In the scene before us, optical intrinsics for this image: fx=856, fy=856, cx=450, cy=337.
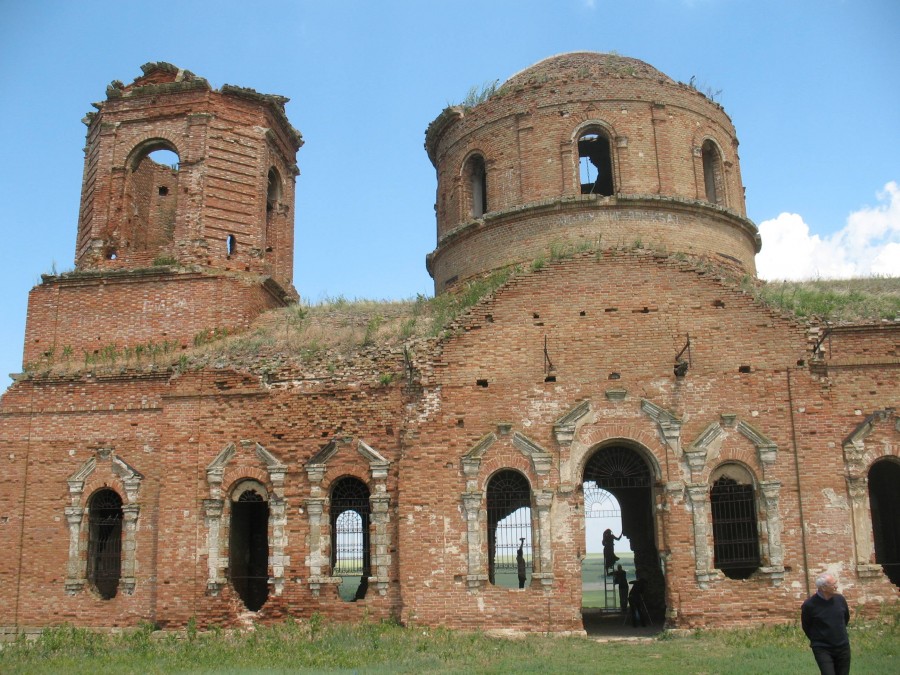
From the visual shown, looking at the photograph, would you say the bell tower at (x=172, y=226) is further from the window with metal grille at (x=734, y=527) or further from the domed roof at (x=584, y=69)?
the window with metal grille at (x=734, y=527)

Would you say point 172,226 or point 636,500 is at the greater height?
point 172,226

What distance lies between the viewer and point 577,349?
13836 millimetres

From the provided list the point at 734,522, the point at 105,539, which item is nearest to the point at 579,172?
the point at 734,522

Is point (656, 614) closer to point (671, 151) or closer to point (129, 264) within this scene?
point (671, 151)

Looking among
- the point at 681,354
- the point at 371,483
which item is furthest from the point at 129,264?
the point at 681,354

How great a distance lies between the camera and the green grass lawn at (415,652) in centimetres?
1006

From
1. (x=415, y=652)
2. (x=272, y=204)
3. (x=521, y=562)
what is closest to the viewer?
(x=415, y=652)

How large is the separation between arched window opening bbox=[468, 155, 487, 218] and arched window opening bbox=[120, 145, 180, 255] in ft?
21.3

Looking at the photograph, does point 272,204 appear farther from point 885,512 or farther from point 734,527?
point 885,512

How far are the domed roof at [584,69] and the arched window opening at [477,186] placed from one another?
1.87 meters

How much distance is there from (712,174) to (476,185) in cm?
530

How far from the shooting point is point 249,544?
52.2 ft

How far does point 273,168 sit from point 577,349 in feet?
30.1

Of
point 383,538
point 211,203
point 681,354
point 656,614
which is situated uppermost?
point 211,203
